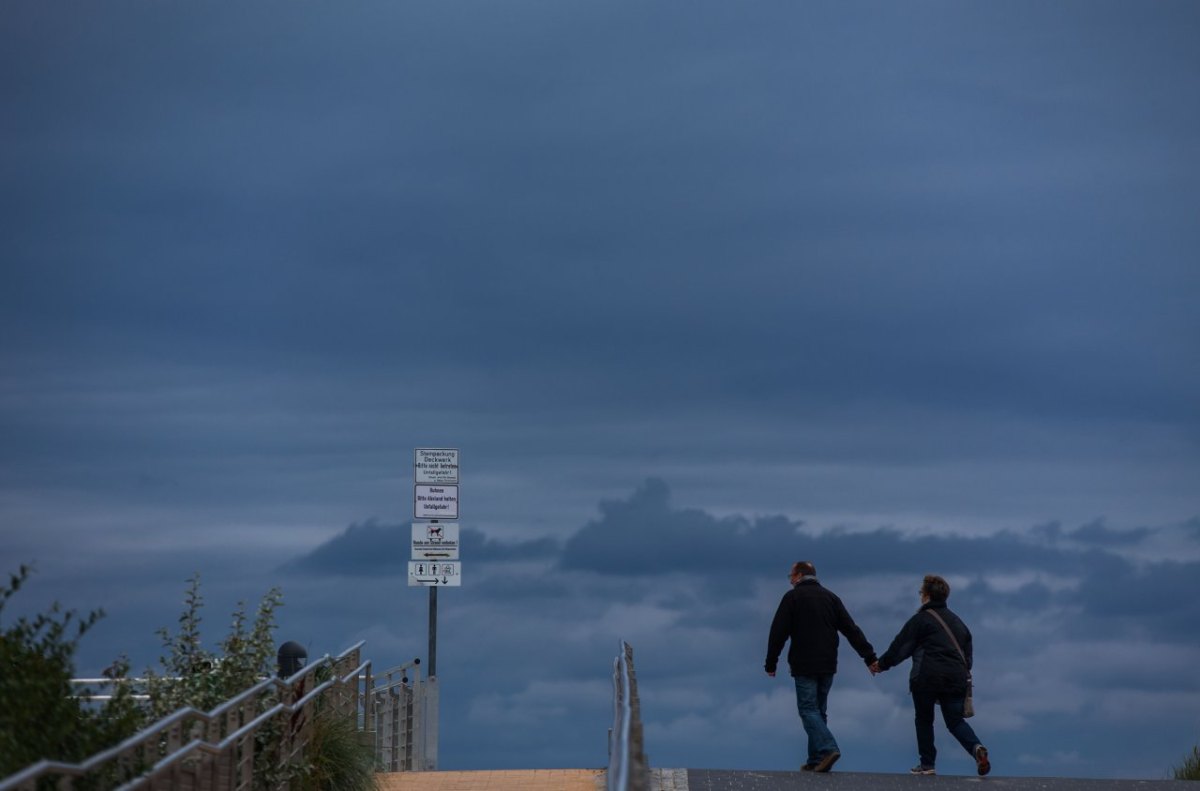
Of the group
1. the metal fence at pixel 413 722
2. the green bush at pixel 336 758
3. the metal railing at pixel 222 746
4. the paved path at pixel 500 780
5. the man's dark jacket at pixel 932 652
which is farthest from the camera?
the metal fence at pixel 413 722

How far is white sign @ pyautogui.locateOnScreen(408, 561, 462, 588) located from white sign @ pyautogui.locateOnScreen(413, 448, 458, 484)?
1.17m

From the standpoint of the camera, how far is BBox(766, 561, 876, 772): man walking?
16.4 metres

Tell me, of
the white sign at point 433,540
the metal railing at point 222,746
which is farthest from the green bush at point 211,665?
the white sign at point 433,540

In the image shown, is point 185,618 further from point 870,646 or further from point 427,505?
point 427,505

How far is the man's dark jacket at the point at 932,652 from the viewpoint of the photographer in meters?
16.4

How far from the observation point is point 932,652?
16.5 metres

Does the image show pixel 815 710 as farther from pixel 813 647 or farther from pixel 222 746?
pixel 222 746

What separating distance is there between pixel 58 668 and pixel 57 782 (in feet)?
6.33

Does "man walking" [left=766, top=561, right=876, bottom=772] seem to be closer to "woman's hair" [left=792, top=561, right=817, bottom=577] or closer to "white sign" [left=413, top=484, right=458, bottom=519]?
"woman's hair" [left=792, top=561, right=817, bottom=577]

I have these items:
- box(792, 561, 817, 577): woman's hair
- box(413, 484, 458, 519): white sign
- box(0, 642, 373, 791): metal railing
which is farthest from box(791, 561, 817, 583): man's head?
box(413, 484, 458, 519): white sign

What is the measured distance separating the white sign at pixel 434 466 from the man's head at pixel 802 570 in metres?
7.52

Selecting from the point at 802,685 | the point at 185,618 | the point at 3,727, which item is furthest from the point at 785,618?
the point at 3,727

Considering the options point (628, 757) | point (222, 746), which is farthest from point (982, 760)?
point (628, 757)

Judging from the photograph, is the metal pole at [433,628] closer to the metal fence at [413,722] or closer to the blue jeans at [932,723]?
the metal fence at [413,722]
